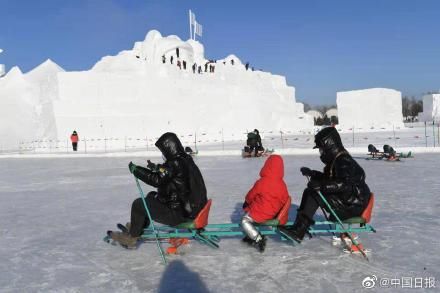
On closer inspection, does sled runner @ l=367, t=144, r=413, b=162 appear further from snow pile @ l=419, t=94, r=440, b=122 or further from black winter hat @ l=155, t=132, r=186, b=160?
snow pile @ l=419, t=94, r=440, b=122

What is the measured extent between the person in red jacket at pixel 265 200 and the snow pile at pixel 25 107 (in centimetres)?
3477

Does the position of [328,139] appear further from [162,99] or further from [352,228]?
[162,99]

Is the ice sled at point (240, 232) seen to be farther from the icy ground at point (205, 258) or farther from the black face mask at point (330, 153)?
the black face mask at point (330, 153)

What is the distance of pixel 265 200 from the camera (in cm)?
425

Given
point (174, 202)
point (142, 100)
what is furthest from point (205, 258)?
point (142, 100)

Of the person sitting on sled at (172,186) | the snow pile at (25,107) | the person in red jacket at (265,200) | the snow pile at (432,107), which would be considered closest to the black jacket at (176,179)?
the person sitting on sled at (172,186)

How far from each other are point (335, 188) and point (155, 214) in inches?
70.4

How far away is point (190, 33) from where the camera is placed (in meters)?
54.1

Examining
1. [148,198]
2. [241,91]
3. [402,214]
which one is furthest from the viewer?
[241,91]

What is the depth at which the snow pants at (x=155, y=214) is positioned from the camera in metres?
4.23

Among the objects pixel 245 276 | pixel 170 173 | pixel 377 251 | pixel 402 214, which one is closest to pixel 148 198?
pixel 170 173

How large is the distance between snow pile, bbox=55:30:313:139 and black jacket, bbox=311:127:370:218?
33.6m

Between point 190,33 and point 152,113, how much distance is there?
1984 cm

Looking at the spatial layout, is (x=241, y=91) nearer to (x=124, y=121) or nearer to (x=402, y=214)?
(x=124, y=121)
